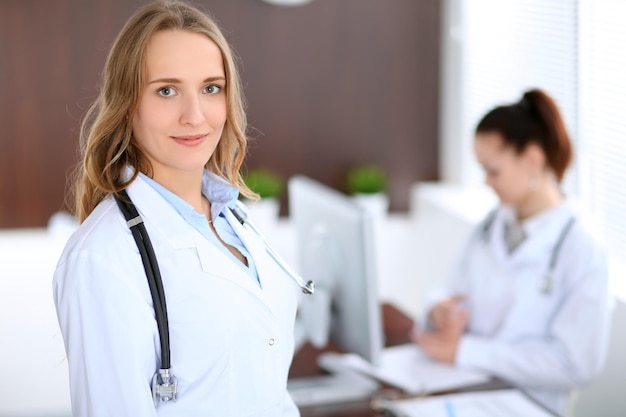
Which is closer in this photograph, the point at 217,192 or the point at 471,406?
the point at 217,192

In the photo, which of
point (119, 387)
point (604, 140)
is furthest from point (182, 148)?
point (604, 140)

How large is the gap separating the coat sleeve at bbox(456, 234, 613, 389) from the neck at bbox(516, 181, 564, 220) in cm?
22

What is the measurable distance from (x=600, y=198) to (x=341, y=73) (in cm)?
167

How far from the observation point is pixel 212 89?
1.58m

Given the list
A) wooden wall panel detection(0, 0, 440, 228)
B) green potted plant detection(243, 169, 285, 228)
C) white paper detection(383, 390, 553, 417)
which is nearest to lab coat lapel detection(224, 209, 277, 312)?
white paper detection(383, 390, 553, 417)

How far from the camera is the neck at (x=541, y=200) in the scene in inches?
111

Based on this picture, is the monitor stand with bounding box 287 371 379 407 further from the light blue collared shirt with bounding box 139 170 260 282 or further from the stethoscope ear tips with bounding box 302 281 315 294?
the light blue collared shirt with bounding box 139 170 260 282

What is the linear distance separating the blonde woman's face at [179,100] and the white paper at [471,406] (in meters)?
1.01

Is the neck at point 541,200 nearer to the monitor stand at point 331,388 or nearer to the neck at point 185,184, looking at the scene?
the monitor stand at point 331,388

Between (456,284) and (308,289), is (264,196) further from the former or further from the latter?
(308,289)

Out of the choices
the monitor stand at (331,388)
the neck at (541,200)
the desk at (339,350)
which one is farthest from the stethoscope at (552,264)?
the monitor stand at (331,388)

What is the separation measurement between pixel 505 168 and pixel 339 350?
80 centimetres

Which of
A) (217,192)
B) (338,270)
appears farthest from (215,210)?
(338,270)

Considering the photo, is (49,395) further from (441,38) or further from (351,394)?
(441,38)
